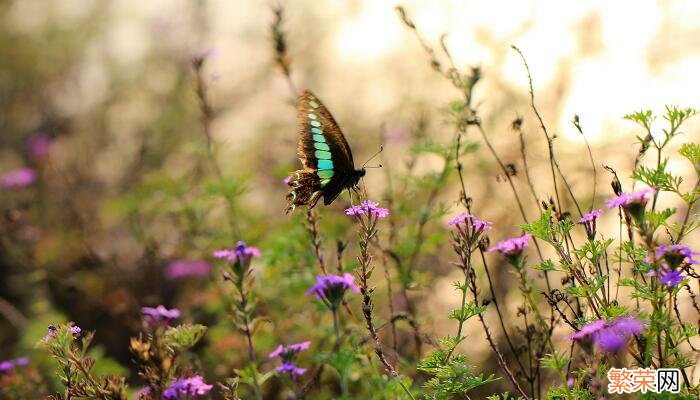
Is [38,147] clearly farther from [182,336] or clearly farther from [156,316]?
[182,336]

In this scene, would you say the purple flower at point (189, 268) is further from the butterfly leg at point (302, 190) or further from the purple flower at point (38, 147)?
the butterfly leg at point (302, 190)

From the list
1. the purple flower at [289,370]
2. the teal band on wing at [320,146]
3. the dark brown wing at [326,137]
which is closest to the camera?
the purple flower at [289,370]

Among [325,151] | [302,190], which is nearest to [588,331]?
[302,190]

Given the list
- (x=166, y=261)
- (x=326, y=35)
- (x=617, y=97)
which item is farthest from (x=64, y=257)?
(x=617, y=97)

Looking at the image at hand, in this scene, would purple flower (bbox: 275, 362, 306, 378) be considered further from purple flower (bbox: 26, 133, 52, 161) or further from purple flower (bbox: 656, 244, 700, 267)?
purple flower (bbox: 26, 133, 52, 161)

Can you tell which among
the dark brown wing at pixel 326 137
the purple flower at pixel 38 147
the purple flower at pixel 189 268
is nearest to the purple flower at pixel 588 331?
the dark brown wing at pixel 326 137

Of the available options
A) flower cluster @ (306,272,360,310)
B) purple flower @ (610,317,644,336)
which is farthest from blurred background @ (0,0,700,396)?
purple flower @ (610,317,644,336)
